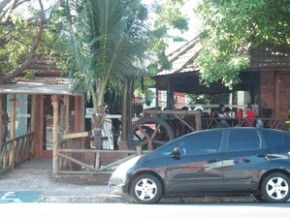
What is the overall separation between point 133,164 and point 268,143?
109 inches

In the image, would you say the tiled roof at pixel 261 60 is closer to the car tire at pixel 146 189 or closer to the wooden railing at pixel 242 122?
the wooden railing at pixel 242 122

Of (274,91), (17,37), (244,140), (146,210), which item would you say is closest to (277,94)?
(274,91)

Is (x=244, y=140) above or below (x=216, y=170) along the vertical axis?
above

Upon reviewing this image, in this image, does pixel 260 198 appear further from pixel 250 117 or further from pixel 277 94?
pixel 277 94

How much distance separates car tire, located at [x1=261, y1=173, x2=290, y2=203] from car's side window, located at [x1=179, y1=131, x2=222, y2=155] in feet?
3.92

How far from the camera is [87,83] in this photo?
46.9ft

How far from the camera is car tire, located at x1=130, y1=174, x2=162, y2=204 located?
1135 centimetres

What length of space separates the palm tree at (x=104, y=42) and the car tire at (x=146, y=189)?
344 centimetres

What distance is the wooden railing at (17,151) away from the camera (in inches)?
626

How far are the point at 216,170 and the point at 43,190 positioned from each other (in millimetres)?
4341

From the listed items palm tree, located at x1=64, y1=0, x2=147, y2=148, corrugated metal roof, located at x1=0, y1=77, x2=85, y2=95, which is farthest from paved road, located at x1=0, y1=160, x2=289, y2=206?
corrugated metal roof, located at x1=0, y1=77, x2=85, y2=95

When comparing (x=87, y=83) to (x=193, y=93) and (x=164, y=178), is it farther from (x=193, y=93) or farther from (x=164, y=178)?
(x=193, y=93)

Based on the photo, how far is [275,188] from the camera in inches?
446

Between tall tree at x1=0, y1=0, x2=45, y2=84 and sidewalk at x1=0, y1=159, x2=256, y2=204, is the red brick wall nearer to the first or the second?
sidewalk at x1=0, y1=159, x2=256, y2=204
